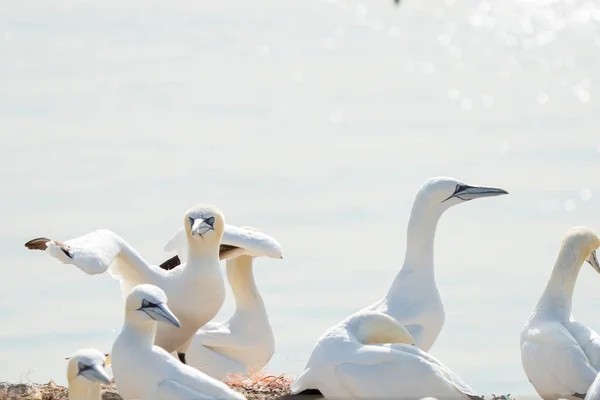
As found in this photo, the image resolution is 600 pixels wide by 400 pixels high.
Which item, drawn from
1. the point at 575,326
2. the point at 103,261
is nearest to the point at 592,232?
the point at 575,326

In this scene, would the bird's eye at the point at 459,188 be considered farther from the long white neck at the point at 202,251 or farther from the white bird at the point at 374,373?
the white bird at the point at 374,373

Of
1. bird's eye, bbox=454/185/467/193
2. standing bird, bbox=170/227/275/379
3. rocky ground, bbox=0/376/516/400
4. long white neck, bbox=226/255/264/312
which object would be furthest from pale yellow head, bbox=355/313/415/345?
long white neck, bbox=226/255/264/312

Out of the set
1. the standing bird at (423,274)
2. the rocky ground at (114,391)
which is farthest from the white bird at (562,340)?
the standing bird at (423,274)

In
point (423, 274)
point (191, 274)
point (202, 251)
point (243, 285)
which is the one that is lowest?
point (423, 274)

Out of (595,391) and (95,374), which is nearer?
(95,374)

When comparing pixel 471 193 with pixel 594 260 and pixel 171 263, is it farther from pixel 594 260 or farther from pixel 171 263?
pixel 171 263

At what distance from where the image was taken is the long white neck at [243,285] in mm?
18219

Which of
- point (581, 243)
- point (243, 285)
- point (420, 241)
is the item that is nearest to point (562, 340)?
point (581, 243)

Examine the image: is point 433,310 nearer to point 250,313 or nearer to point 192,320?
point 192,320

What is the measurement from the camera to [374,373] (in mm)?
13328

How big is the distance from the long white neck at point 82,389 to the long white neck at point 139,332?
48 centimetres

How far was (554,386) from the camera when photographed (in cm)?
1441

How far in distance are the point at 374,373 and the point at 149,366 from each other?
1542 mm

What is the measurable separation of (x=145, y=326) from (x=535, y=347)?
3176 mm
